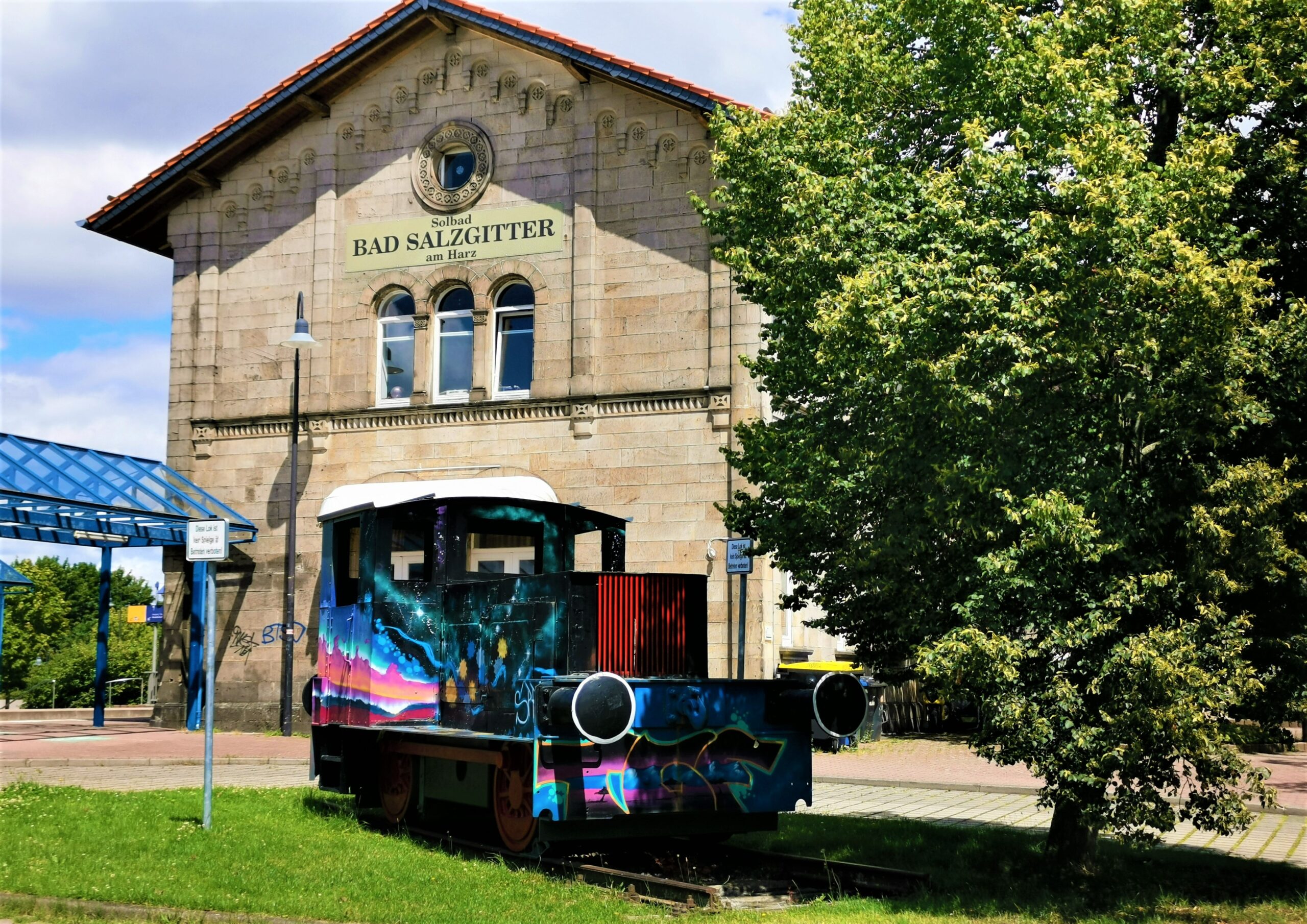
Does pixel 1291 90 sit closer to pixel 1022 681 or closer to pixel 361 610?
pixel 1022 681

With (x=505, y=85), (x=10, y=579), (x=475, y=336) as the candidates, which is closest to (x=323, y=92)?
(x=505, y=85)

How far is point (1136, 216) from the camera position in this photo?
972 centimetres

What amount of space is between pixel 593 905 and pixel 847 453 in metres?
3.99

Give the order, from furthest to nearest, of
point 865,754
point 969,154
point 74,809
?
point 865,754, point 74,809, point 969,154

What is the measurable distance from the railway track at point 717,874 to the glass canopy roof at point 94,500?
13.7 metres

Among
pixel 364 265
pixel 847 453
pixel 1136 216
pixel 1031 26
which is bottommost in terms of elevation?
pixel 847 453

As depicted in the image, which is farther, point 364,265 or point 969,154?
point 364,265

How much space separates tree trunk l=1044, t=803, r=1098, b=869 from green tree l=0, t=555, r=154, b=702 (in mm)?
36538

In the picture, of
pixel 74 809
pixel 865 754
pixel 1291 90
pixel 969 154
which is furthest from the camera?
pixel 865 754

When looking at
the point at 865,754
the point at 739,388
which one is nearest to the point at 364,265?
the point at 739,388

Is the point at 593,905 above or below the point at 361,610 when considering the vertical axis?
below

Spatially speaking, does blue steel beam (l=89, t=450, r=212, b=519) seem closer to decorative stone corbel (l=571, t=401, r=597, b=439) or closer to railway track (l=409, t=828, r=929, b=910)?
decorative stone corbel (l=571, t=401, r=597, b=439)

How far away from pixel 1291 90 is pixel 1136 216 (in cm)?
217

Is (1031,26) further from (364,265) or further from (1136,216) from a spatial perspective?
(364,265)
